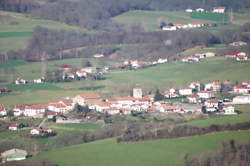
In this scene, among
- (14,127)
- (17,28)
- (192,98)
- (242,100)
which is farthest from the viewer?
(17,28)

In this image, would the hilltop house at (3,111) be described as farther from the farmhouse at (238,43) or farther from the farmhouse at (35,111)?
the farmhouse at (238,43)

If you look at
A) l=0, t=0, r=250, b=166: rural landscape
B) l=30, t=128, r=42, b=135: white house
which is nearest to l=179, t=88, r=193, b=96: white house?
l=0, t=0, r=250, b=166: rural landscape

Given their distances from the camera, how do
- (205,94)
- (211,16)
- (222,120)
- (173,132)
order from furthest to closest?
(211,16) → (205,94) → (222,120) → (173,132)

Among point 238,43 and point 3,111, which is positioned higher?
point 238,43

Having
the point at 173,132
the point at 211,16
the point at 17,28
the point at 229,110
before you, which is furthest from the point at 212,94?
the point at 211,16

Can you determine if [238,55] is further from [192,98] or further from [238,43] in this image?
[192,98]

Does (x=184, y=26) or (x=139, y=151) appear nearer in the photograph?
(x=139, y=151)

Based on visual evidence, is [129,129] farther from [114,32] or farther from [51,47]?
[114,32]
